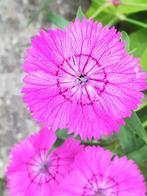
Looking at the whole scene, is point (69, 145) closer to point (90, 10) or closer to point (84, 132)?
point (84, 132)

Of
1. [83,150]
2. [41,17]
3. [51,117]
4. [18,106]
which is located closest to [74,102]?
[51,117]

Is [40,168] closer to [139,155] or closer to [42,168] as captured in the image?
[42,168]

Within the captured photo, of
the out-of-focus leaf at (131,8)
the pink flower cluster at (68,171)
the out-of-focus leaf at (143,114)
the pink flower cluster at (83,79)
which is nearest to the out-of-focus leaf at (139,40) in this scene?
the out-of-focus leaf at (131,8)

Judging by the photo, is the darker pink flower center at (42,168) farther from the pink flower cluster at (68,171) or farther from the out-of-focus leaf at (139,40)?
the out-of-focus leaf at (139,40)

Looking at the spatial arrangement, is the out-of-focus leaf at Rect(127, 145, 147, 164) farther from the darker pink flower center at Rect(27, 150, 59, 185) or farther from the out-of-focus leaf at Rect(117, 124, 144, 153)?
the darker pink flower center at Rect(27, 150, 59, 185)

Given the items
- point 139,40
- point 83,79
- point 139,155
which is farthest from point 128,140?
point 139,40
